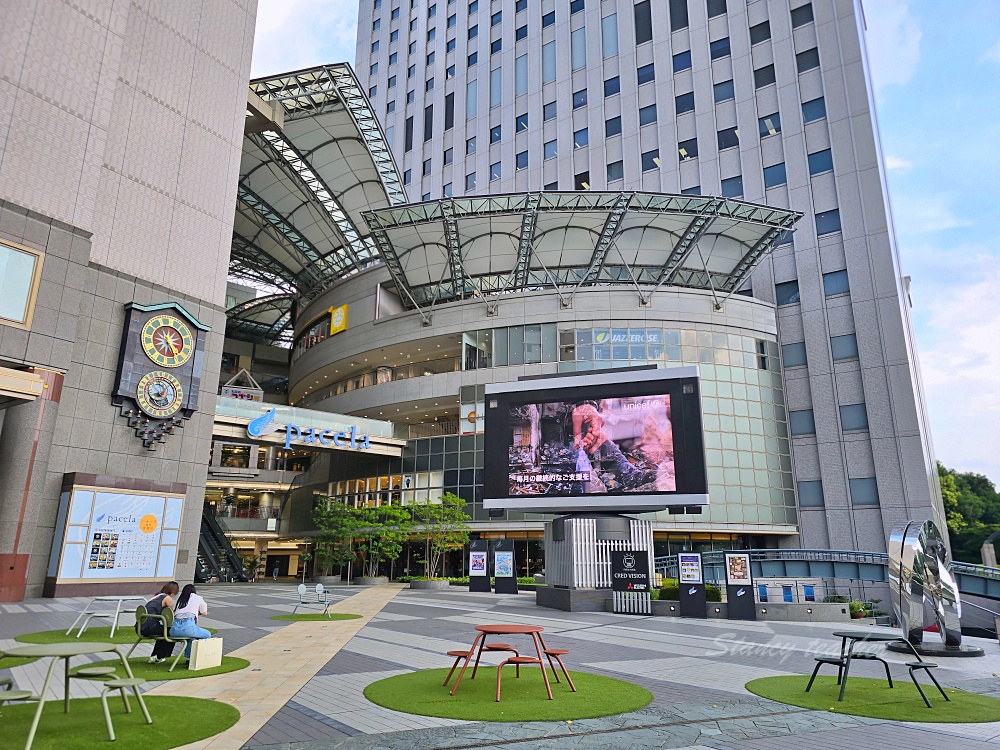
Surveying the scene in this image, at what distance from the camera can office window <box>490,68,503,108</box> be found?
60.1m

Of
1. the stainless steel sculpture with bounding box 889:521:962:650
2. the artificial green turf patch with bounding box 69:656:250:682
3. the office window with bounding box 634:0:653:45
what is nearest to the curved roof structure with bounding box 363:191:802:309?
the office window with bounding box 634:0:653:45

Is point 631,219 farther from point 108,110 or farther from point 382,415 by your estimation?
point 108,110

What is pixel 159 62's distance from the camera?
85.1ft

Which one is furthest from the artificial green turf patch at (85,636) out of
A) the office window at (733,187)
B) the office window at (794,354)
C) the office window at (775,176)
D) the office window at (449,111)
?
the office window at (449,111)

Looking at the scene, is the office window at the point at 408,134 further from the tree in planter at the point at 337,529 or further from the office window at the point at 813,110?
the tree in planter at the point at 337,529

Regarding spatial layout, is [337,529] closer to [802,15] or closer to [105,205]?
[105,205]

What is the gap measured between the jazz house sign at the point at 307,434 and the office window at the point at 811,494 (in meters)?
27.8

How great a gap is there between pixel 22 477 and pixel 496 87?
52285mm

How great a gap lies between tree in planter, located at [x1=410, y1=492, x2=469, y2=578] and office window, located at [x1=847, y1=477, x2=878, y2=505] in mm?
23244

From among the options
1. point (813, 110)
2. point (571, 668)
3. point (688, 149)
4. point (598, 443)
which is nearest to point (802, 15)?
point (813, 110)

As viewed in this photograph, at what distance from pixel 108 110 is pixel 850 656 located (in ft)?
88.3

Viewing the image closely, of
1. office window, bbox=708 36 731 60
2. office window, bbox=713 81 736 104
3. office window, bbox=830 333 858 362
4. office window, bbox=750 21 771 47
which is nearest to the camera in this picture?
office window, bbox=830 333 858 362

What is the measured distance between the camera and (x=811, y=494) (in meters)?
40.9

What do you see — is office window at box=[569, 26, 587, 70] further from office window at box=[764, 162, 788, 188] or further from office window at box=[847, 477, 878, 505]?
office window at box=[847, 477, 878, 505]
